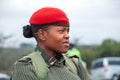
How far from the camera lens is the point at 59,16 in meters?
4.74

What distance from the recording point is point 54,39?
4723 mm

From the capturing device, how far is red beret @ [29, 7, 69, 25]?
471cm

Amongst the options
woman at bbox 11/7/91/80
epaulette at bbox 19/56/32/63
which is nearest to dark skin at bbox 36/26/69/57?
woman at bbox 11/7/91/80

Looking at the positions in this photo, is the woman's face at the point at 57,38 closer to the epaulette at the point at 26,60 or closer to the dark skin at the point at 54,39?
the dark skin at the point at 54,39

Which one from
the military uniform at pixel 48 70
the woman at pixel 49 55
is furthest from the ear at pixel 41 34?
the military uniform at pixel 48 70

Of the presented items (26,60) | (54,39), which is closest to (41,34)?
(54,39)

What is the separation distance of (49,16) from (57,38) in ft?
0.58

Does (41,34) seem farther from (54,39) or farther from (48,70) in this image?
(48,70)

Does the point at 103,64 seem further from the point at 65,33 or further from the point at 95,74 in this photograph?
the point at 65,33

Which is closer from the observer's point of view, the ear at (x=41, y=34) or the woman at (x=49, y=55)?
the woman at (x=49, y=55)

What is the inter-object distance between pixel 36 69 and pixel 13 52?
4594 centimetres

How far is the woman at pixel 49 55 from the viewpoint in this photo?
182 inches

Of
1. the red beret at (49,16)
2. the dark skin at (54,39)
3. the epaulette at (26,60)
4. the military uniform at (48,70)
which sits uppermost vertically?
the red beret at (49,16)

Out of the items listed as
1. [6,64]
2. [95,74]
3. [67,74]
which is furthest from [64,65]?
[6,64]
